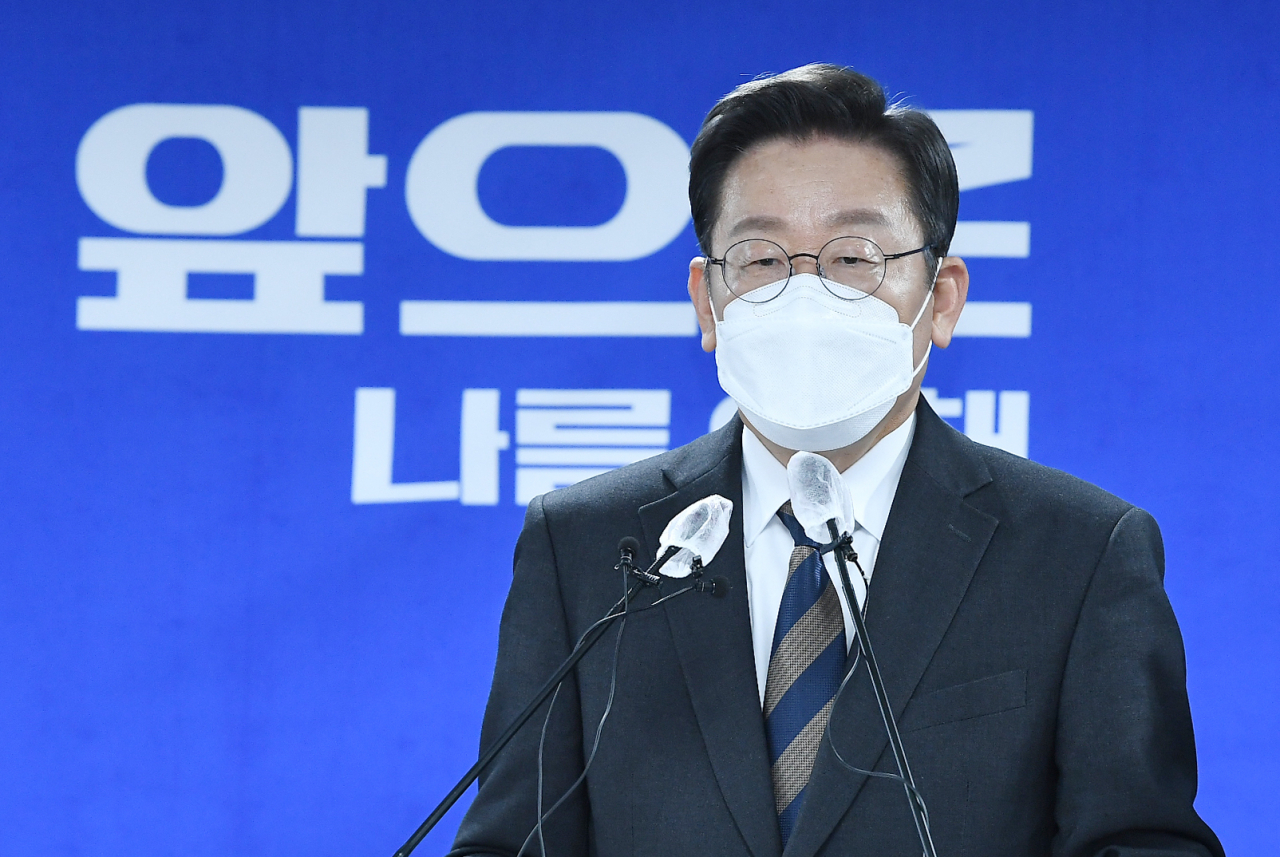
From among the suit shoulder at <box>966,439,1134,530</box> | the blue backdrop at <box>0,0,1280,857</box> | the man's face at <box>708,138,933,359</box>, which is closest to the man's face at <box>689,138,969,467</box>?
the man's face at <box>708,138,933,359</box>

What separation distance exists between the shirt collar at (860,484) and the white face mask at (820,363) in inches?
2.3

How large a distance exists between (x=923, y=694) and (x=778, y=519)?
0.28 meters

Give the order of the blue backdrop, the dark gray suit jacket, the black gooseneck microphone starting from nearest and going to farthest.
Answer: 1. the black gooseneck microphone
2. the dark gray suit jacket
3. the blue backdrop

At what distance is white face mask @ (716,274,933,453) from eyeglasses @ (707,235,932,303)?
0.04ft

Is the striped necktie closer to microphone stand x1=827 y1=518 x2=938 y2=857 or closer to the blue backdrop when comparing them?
microphone stand x1=827 y1=518 x2=938 y2=857

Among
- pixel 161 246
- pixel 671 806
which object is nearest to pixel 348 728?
pixel 161 246

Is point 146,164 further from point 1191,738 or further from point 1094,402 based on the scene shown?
point 1191,738

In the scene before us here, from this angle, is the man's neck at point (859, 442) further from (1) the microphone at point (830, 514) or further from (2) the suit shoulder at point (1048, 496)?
(1) the microphone at point (830, 514)

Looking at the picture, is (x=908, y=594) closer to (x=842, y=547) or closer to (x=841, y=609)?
(x=841, y=609)

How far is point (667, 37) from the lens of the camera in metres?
2.75

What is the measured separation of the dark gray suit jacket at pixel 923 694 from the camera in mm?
1365

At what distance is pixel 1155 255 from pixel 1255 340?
272mm

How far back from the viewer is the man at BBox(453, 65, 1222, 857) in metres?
1.38

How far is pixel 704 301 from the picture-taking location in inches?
64.3
